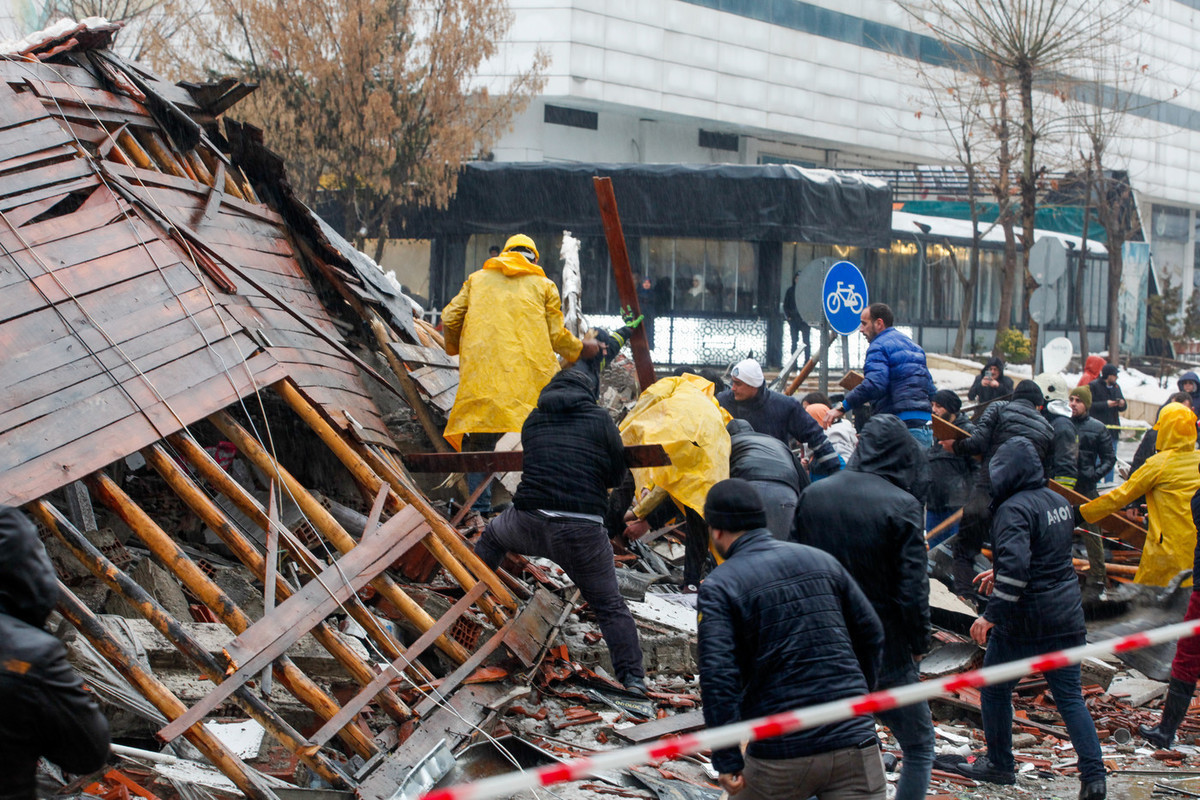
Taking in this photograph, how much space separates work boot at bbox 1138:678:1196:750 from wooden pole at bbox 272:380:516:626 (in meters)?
3.81

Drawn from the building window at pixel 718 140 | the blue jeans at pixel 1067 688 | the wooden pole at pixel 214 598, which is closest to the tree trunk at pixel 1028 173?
the blue jeans at pixel 1067 688

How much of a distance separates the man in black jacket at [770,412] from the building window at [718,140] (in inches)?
1131

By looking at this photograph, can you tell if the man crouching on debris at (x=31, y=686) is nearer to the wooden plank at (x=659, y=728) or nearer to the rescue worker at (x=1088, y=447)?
the wooden plank at (x=659, y=728)

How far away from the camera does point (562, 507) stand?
5836mm

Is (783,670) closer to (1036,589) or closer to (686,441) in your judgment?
(1036,589)

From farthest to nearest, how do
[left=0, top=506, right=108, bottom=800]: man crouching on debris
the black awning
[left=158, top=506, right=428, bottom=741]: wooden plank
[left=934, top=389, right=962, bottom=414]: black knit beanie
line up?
the black awning < [left=934, top=389, right=962, bottom=414]: black knit beanie < [left=158, top=506, right=428, bottom=741]: wooden plank < [left=0, top=506, right=108, bottom=800]: man crouching on debris

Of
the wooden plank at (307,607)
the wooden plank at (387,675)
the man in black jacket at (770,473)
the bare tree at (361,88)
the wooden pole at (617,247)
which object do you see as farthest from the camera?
the bare tree at (361,88)

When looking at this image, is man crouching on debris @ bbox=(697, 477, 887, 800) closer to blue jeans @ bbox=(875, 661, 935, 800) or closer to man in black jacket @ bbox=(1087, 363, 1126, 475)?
blue jeans @ bbox=(875, 661, 935, 800)

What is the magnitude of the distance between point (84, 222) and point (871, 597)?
4.55m

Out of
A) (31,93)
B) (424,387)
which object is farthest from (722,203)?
(31,93)

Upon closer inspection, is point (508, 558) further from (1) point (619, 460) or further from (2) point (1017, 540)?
(2) point (1017, 540)

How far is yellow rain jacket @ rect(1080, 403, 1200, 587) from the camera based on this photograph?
7.01m

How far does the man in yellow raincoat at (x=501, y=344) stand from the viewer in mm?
7016

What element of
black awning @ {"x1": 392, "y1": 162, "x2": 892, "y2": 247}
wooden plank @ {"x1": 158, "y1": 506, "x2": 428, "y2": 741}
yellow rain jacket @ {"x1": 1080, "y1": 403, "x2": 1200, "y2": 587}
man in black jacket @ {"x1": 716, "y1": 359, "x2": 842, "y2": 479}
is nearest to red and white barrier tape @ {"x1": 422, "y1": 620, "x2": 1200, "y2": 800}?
wooden plank @ {"x1": 158, "y1": 506, "x2": 428, "y2": 741}
